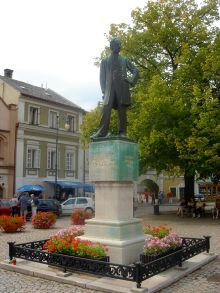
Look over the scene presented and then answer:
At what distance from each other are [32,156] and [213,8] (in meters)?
20.4

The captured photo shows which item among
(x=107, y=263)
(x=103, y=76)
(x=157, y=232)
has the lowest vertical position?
(x=107, y=263)

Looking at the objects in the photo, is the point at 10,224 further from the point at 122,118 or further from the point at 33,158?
the point at 33,158

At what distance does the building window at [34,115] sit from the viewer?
38006 mm

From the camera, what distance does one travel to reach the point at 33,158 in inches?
1503

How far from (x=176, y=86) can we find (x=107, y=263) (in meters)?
17.5

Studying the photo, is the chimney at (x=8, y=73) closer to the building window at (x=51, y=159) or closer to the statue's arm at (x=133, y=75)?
the building window at (x=51, y=159)

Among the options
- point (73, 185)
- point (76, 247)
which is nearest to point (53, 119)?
point (73, 185)

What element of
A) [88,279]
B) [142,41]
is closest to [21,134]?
[142,41]

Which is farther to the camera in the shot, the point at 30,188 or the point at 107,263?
the point at 30,188

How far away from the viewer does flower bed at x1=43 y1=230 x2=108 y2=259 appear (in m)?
9.10

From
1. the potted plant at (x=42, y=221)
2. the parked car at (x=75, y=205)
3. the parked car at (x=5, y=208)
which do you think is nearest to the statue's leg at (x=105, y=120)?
the potted plant at (x=42, y=221)

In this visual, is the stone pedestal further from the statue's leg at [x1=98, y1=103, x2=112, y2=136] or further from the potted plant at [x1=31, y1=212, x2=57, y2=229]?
the potted plant at [x1=31, y1=212, x2=57, y2=229]

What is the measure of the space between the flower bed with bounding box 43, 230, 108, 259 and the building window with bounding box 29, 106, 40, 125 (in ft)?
95.0

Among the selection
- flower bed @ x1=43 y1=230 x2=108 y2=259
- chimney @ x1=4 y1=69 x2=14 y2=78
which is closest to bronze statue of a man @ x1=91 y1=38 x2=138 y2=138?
flower bed @ x1=43 y1=230 x2=108 y2=259
